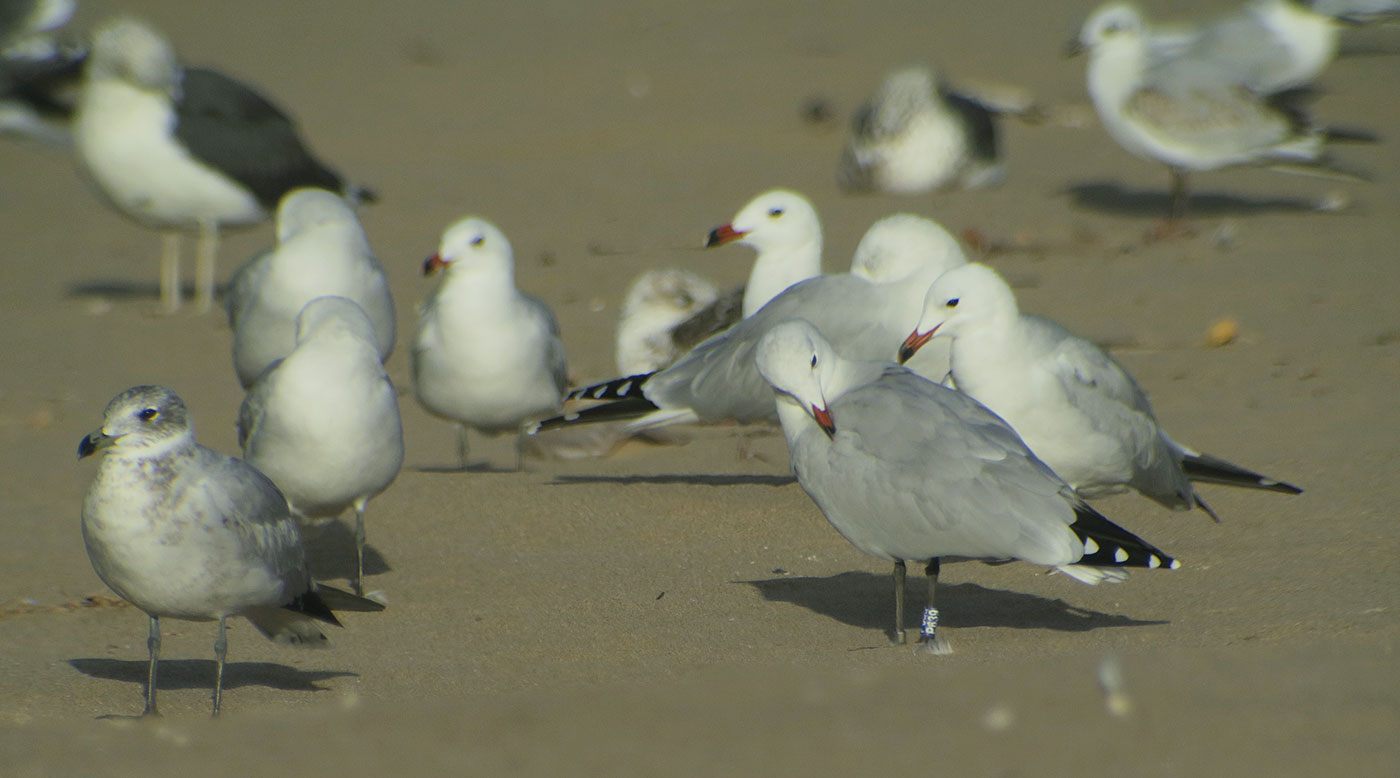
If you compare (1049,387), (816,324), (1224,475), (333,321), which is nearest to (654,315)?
(816,324)

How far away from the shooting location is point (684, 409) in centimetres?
661

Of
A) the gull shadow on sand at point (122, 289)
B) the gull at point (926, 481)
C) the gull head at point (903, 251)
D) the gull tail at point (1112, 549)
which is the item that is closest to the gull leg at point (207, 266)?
the gull shadow on sand at point (122, 289)

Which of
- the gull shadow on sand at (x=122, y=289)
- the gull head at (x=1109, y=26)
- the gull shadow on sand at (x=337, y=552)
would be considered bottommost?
the gull shadow on sand at (x=122, y=289)

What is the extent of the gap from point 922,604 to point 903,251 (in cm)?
179

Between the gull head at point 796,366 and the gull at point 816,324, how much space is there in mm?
1310

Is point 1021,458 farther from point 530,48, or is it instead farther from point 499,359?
point 530,48

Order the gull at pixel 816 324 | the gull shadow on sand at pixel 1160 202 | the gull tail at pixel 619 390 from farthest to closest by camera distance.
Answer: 1. the gull shadow on sand at pixel 1160 202
2. the gull tail at pixel 619 390
3. the gull at pixel 816 324

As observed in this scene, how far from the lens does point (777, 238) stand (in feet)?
24.5

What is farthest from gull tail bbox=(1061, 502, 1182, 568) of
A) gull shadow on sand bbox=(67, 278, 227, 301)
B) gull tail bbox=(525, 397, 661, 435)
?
gull shadow on sand bbox=(67, 278, 227, 301)

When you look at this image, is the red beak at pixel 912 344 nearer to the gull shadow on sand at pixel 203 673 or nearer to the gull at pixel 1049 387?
the gull at pixel 1049 387

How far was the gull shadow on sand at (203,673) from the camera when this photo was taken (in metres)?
4.69

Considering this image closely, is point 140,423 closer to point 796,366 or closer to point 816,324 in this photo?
point 796,366

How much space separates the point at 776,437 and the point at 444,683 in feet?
11.5

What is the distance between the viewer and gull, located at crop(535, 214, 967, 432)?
626cm
